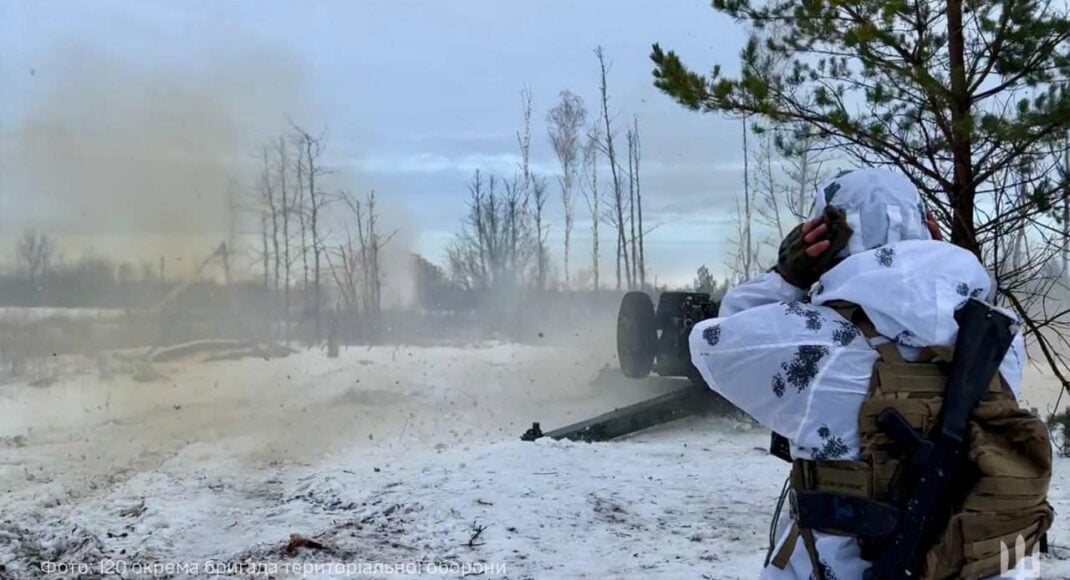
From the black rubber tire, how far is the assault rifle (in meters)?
8.67

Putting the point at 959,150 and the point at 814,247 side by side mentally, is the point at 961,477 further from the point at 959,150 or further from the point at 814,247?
the point at 959,150

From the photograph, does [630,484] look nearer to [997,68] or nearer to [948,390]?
[997,68]

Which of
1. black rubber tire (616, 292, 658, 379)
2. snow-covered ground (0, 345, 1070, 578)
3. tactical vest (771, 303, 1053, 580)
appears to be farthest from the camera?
black rubber tire (616, 292, 658, 379)

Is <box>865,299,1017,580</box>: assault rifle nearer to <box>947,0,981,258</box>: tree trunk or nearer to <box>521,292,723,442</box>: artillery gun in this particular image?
<box>947,0,981,258</box>: tree trunk

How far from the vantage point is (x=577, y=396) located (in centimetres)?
1361

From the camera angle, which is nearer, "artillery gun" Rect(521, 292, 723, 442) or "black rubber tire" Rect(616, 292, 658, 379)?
"artillery gun" Rect(521, 292, 723, 442)

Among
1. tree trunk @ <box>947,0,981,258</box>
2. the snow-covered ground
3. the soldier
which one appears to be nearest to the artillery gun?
the snow-covered ground

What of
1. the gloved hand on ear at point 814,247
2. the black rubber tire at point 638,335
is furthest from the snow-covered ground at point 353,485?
the gloved hand on ear at point 814,247

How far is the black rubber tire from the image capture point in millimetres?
10773

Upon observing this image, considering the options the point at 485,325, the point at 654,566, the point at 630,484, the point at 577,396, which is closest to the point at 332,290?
the point at 485,325

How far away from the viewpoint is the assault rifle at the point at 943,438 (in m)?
2.04

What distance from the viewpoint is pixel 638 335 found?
35.5ft

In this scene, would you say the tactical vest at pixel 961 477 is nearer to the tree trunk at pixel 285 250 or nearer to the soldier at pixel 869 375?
the soldier at pixel 869 375

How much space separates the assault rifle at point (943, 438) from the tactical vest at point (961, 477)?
0.07ft
